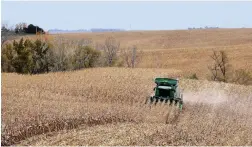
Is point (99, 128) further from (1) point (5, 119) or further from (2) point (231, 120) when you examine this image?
(2) point (231, 120)

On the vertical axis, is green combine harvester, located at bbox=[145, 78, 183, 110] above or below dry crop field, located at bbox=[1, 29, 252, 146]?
above

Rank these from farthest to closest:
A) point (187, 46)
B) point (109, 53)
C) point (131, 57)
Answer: point (187, 46) → point (131, 57) → point (109, 53)

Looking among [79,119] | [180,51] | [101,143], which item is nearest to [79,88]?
[79,119]

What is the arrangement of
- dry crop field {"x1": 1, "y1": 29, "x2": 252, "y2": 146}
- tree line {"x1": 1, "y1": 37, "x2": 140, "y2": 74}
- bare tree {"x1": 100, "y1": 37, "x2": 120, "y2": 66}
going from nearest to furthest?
dry crop field {"x1": 1, "y1": 29, "x2": 252, "y2": 146} → tree line {"x1": 1, "y1": 37, "x2": 140, "y2": 74} → bare tree {"x1": 100, "y1": 37, "x2": 120, "y2": 66}

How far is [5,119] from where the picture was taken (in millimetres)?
16203

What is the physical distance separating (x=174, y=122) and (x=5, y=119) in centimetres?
675

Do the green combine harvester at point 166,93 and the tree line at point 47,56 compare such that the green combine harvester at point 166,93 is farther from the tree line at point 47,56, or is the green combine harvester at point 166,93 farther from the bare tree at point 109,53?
the bare tree at point 109,53

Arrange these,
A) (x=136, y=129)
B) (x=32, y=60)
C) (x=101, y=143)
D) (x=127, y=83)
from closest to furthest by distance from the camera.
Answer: (x=101, y=143) < (x=136, y=129) < (x=127, y=83) < (x=32, y=60)

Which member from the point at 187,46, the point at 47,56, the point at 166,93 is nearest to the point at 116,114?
the point at 166,93

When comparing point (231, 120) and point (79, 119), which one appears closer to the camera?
point (79, 119)

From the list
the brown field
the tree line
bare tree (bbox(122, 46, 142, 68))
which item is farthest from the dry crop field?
bare tree (bbox(122, 46, 142, 68))

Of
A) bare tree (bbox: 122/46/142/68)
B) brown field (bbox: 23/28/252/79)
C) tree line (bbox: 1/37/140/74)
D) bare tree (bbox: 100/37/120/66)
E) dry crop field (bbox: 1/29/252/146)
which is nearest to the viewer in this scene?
dry crop field (bbox: 1/29/252/146)

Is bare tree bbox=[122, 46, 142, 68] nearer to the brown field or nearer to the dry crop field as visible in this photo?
the brown field

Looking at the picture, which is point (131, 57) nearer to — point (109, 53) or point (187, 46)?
point (109, 53)
